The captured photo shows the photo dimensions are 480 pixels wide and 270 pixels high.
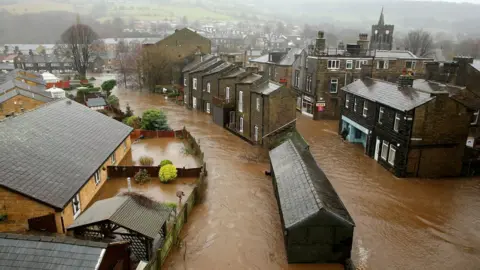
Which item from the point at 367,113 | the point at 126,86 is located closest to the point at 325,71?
the point at 367,113

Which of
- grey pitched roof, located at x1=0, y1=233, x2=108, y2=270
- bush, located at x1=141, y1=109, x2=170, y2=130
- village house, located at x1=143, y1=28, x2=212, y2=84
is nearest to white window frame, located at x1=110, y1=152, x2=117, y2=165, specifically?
bush, located at x1=141, y1=109, x2=170, y2=130

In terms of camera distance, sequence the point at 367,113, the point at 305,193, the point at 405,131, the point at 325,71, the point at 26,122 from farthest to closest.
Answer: the point at 325,71, the point at 367,113, the point at 405,131, the point at 26,122, the point at 305,193

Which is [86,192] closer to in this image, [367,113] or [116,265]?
[116,265]

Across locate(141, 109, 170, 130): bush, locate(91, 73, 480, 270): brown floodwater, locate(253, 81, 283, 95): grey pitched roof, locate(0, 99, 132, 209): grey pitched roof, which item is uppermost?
locate(253, 81, 283, 95): grey pitched roof

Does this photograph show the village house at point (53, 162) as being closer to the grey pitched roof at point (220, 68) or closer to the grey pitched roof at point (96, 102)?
the grey pitched roof at point (96, 102)

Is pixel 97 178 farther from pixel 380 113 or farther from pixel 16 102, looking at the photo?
pixel 380 113

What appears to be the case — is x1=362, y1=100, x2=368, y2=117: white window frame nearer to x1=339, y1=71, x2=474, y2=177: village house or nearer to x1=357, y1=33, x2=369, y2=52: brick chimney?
x1=339, y1=71, x2=474, y2=177: village house
